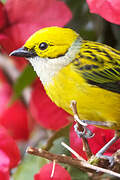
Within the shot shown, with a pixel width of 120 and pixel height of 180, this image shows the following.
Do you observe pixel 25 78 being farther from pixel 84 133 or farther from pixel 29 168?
pixel 84 133

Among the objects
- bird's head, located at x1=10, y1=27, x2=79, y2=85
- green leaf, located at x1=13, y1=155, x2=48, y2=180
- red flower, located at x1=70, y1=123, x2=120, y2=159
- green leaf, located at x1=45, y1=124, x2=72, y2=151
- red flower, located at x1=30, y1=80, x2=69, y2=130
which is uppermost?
bird's head, located at x1=10, y1=27, x2=79, y2=85

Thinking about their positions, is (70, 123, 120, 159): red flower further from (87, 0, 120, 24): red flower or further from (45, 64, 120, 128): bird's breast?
(87, 0, 120, 24): red flower

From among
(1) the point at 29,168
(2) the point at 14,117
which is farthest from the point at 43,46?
(2) the point at 14,117

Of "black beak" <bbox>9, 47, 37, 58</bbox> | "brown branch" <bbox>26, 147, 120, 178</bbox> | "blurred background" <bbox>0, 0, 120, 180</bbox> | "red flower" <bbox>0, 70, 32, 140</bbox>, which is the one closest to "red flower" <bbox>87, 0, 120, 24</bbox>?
"blurred background" <bbox>0, 0, 120, 180</bbox>

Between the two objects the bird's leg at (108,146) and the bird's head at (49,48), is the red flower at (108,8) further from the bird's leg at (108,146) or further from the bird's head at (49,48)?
the bird's leg at (108,146)

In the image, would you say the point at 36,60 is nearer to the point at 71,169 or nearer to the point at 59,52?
the point at 59,52

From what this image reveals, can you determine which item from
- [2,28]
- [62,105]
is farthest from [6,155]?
[2,28]
